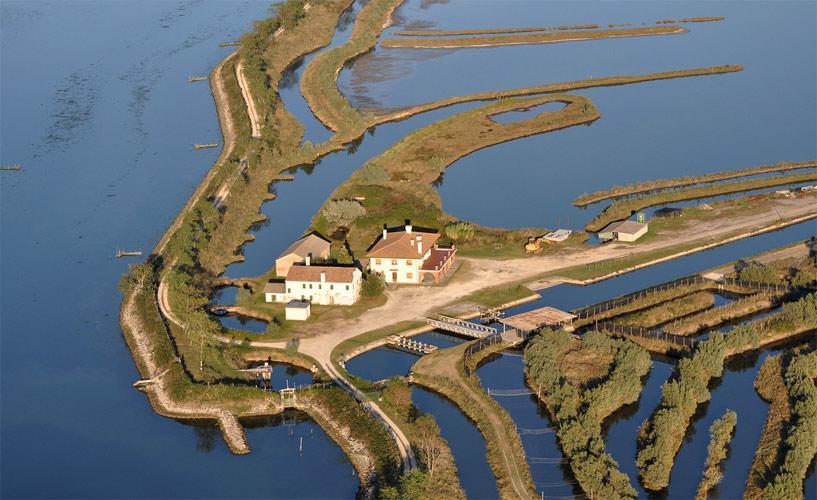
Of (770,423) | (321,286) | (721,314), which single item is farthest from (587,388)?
(321,286)

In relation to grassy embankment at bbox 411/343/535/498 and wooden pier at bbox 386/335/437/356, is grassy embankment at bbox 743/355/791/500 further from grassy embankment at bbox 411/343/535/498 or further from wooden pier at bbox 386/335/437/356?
wooden pier at bbox 386/335/437/356

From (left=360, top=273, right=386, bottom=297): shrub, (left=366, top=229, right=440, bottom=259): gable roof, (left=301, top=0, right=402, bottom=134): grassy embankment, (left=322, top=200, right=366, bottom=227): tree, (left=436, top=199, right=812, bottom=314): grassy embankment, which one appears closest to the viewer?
(left=360, top=273, right=386, bottom=297): shrub

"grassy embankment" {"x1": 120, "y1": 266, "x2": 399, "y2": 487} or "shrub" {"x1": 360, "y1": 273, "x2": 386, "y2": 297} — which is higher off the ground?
"shrub" {"x1": 360, "y1": 273, "x2": 386, "y2": 297}

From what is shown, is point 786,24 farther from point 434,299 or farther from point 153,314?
point 153,314

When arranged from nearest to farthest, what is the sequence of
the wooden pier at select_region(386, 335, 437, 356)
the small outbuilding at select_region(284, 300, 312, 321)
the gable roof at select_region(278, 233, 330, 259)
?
1. the wooden pier at select_region(386, 335, 437, 356)
2. the small outbuilding at select_region(284, 300, 312, 321)
3. the gable roof at select_region(278, 233, 330, 259)

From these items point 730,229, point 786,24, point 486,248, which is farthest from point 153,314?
point 786,24

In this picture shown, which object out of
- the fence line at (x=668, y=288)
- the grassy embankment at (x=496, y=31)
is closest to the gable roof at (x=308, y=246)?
the fence line at (x=668, y=288)

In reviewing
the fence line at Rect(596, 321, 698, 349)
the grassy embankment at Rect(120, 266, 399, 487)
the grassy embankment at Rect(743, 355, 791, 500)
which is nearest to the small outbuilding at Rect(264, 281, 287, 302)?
the grassy embankment at Rect(120, 266, 399, 487)
